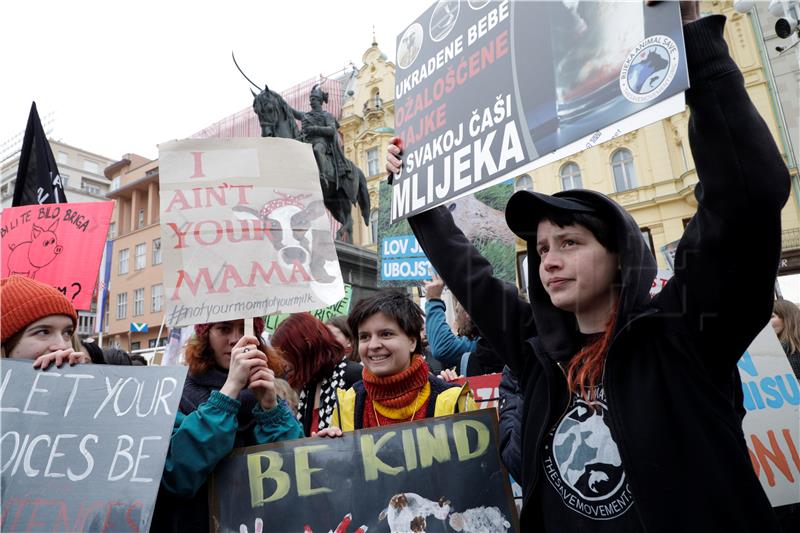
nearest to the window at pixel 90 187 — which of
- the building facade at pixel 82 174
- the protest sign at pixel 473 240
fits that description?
the building facade at pixel 82 174

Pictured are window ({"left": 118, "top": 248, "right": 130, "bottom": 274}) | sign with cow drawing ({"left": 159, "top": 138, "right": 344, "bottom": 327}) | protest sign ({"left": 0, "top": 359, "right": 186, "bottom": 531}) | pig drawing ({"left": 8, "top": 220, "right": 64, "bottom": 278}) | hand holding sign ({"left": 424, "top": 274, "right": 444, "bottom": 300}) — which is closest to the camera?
protest sign ({"left": 0, "top": 359, "right": 186, "bottom": 531})

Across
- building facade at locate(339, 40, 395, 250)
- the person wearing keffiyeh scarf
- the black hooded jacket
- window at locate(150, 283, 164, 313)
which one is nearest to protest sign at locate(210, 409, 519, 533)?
the black hooded jacket

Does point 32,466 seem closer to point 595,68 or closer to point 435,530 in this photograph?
point 435,530

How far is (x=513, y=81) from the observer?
72.5 inches

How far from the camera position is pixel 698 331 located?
132 centimetres

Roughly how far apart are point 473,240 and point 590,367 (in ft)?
15.0

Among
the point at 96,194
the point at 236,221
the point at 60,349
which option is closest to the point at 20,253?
the point at 60,349

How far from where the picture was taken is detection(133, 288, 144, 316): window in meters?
35.7

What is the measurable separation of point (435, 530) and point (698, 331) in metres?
1.07

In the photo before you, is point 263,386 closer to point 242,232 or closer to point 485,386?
point 242,232

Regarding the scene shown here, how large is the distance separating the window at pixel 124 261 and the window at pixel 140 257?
106 cm

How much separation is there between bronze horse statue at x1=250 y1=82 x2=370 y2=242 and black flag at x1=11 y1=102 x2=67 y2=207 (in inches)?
233

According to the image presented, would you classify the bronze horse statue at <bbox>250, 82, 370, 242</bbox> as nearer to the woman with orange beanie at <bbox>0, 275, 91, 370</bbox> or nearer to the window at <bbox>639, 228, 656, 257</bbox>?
the window at <bbox>639, 228, 656, 257</bbox>

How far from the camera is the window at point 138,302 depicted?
35719mm
